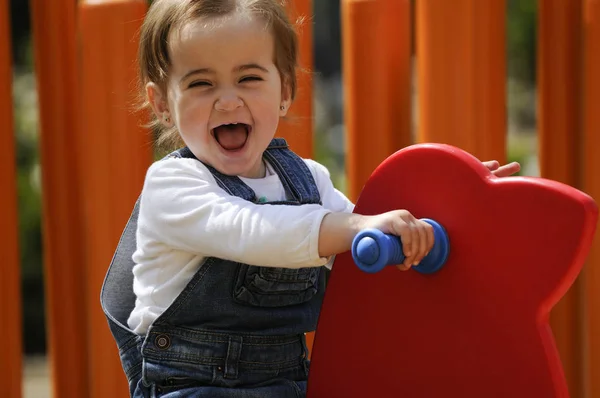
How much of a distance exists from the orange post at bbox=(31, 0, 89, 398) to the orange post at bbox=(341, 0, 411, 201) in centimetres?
65

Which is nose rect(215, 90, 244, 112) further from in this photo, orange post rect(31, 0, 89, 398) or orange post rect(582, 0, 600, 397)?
orange post rect(582, 0, 600, 397)

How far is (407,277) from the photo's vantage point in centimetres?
151

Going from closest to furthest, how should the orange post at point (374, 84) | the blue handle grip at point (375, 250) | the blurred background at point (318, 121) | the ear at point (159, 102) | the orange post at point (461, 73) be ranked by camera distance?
the blue handle grip at point (375, 250) < the ear at point (159, 102) < the orange post at point (461, 73) < the orange post at point (374, 84) < the blurred background at point (318, 121)

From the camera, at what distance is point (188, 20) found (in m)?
1.63

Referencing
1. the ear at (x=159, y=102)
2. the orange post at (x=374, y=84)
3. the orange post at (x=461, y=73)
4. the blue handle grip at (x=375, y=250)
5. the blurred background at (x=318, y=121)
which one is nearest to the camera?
the blue handle grip at (x=375, y=250)

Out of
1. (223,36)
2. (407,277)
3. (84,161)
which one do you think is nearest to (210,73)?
(223,36)

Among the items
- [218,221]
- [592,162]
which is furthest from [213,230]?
[592,162]

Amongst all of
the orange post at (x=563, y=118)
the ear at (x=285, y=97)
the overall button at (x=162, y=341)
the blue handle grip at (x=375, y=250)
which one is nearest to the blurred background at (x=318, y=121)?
the orange post at (x=563, y=118)

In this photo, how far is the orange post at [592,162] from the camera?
6.95 ft

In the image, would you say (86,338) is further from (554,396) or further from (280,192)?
(554,396)

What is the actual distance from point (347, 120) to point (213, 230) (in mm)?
799

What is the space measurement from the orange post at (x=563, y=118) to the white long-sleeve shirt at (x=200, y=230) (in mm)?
707

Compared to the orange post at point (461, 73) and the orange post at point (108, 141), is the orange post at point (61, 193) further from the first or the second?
the orange post at point (461, 73)

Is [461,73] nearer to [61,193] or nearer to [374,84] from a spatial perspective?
[374,84]
